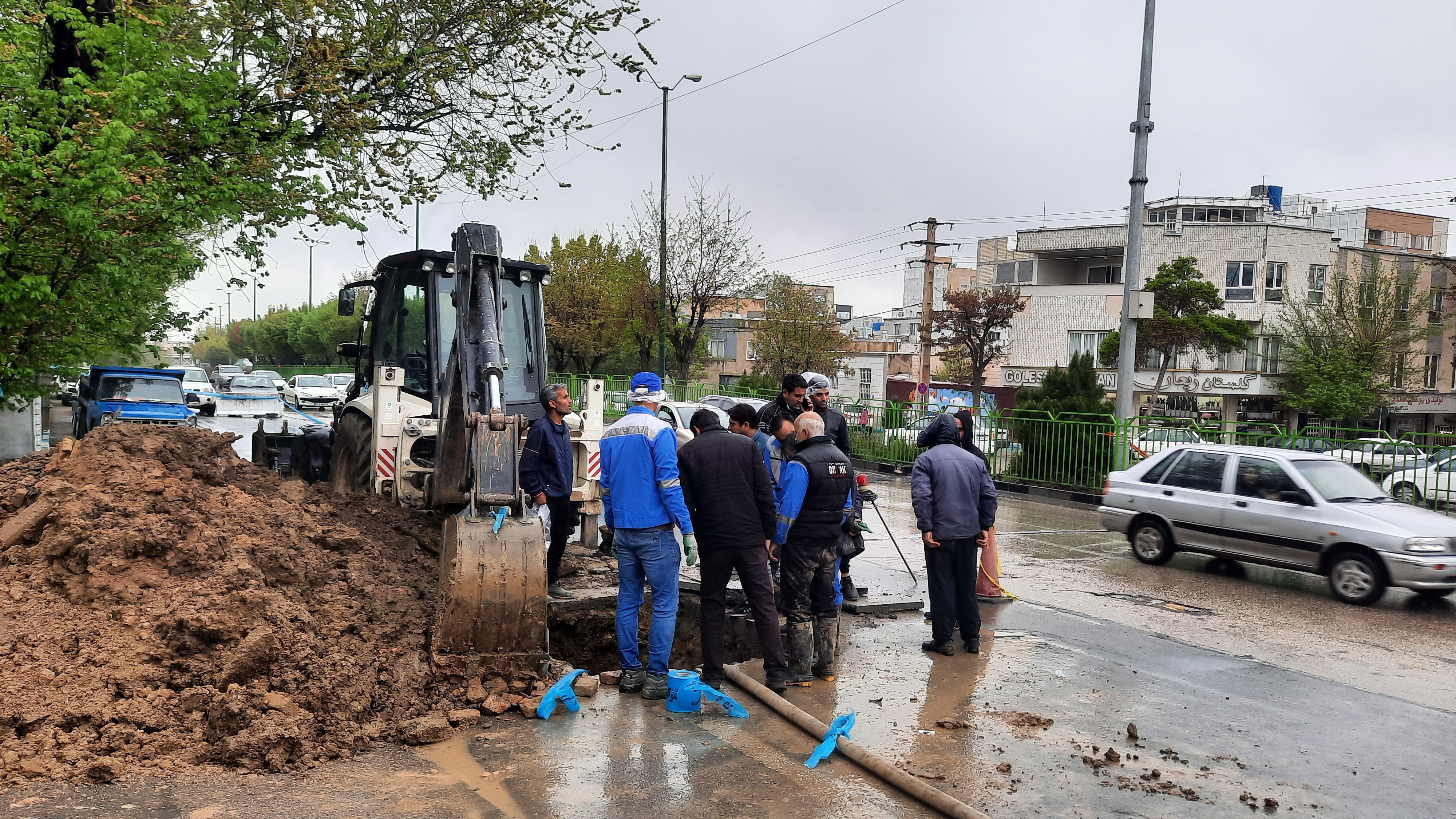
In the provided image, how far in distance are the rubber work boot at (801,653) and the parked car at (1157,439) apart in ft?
43.8

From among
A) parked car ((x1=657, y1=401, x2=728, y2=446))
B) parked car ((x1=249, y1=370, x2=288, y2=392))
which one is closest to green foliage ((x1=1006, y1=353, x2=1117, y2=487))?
parked car ((x1=657, y1=401, x2=728, y2=446))

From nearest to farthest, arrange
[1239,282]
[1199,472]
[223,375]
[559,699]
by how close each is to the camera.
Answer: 1. [559,699]
2. [1199,472]
3. [1239,282]
4. [223,375]

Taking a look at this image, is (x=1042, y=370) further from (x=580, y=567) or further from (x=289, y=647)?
(x=289, y=647)

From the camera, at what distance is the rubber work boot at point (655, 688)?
659cm

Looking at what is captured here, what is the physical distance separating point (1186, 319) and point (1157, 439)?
81.3 ft

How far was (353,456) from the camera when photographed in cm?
1002

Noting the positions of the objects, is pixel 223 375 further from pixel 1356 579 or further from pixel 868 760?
pixel 868 760

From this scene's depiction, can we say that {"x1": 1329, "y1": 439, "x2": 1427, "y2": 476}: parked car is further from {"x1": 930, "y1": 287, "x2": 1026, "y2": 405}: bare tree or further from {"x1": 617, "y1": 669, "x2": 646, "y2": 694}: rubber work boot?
{"x1": 930, "y1": 287, "x2": 1026, "y2": 405}: bare tree

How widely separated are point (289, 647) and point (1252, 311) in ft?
162

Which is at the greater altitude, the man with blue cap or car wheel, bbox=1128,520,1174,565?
the man with blue cap

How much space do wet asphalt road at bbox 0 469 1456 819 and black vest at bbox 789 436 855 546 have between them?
1035 millimetres

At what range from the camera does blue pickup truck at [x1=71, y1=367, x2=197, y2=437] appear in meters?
20.7

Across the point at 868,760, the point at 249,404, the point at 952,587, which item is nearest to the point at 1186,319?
the point at 249,404

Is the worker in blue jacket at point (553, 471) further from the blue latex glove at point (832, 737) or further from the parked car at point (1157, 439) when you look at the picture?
the parked car at point (1157, 439)
